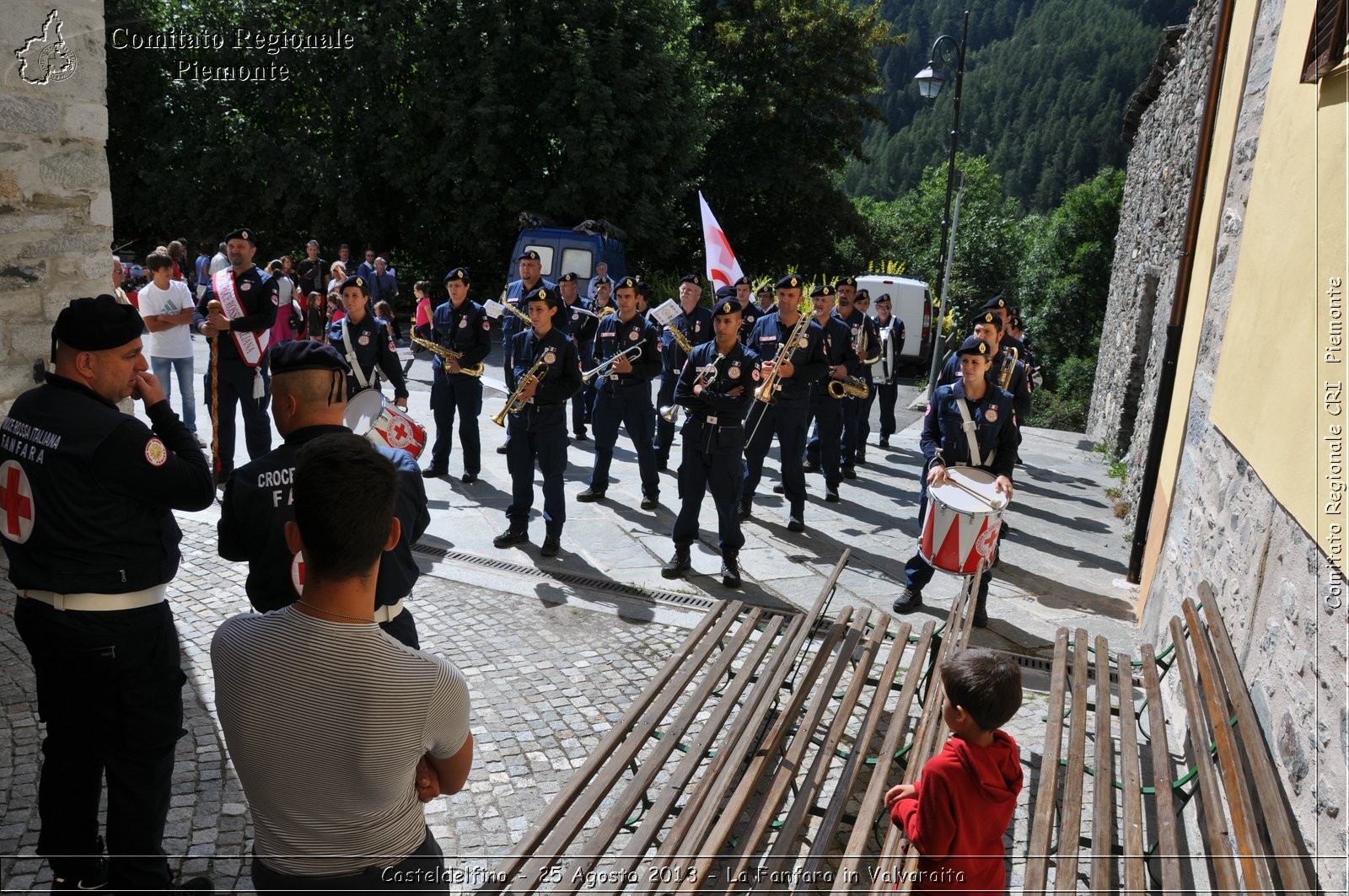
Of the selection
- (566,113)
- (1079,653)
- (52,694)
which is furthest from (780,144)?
(52,694)

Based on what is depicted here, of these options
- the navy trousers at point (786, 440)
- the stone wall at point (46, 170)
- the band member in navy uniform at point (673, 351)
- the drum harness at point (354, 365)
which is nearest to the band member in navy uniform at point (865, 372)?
the band member in navy uniform at point (673, 351)

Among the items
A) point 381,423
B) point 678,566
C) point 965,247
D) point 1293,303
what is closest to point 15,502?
point 381,423

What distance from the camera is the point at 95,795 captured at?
3.33 metres

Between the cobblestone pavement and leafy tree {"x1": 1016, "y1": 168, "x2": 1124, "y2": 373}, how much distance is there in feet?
92.7

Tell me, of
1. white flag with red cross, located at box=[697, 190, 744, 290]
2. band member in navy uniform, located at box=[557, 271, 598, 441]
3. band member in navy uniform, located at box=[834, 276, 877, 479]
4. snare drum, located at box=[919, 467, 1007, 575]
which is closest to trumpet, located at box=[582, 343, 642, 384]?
band member in navy uniform, located at box=[557, 271, 598, 441]

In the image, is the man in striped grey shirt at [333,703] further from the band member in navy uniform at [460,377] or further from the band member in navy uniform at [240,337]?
the band member in navy uniform at [460,377]

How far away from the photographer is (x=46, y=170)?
19.6 ft

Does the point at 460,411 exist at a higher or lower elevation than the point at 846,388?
lower

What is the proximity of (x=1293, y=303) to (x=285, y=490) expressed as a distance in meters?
3.72

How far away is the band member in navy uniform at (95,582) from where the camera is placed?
3170 mm

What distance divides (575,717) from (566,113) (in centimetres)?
1975

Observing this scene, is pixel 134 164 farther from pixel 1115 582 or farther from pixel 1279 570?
pixel 1279 570

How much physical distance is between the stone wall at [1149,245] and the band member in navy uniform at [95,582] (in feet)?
23.8

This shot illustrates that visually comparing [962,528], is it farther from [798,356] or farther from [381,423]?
[381,423]
